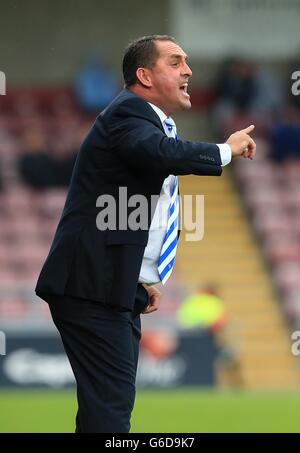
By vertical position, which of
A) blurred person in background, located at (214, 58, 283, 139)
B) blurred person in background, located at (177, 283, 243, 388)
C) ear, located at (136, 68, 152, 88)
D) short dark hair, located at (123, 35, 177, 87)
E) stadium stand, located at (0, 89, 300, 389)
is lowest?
ear, located at (136, 68, 152, 88)

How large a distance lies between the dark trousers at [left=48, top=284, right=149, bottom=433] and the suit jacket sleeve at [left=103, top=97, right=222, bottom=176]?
56 centimetres

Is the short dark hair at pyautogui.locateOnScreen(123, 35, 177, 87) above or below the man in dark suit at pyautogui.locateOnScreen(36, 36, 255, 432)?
above

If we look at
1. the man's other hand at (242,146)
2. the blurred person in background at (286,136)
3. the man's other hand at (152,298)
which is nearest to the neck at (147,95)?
the man's other hand at (242,146)

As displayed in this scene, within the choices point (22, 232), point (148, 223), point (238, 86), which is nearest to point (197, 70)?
point (238, 86)

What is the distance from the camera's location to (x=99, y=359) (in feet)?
15.4

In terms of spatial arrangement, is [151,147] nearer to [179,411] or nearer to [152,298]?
[152,298]

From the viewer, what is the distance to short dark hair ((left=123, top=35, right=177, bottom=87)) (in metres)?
4.88

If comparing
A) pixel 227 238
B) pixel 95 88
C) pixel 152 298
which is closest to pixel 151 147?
pixel 152 298

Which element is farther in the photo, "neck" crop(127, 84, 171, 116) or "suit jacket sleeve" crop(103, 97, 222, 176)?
"neck" crop(127, 84, 171, 116)

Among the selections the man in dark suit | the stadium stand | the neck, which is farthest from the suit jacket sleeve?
the stadium stand

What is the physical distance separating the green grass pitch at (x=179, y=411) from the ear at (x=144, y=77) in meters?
3.49

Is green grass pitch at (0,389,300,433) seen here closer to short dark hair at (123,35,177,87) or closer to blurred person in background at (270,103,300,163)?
short dark hair at (123,35,177,87)

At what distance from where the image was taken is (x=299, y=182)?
15.7 m

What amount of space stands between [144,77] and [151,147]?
0.41 m
